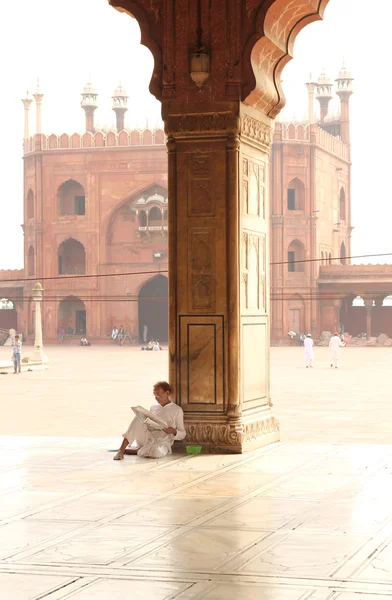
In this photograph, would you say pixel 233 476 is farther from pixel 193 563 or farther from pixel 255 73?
pixel 255 73

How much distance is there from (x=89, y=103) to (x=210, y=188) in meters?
35.0

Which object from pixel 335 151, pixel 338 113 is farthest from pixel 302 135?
pixel 338 113

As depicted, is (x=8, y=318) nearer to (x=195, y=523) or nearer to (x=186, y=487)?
(x=186, y=487)

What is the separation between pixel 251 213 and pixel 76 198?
30.3m

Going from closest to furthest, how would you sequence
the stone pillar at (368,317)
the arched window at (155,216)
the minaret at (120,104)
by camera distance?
the stone pillar at (368,317)
the arched window at (155,216)
the minaret at (120,104)

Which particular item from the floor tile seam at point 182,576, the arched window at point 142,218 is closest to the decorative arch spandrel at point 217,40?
the floor tile seam at point 182,576

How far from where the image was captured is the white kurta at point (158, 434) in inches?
256

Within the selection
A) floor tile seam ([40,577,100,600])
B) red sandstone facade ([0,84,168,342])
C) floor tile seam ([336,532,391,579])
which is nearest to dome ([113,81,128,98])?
red sandstone facade ([0,84,168,342])

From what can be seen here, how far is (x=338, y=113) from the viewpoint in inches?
1671

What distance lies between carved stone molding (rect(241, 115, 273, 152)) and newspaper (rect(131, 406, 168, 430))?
1950mm

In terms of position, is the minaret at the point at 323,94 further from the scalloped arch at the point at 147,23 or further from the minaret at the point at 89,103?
the scalloped arch at the point at 147,23

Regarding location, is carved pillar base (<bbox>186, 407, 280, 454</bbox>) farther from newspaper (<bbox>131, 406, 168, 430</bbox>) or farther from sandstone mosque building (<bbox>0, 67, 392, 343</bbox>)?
sandstone mosque building (<bbox>0, 67, 392, 343</bbox>)

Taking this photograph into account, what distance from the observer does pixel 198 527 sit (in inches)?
171

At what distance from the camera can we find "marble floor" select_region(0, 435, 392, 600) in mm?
3428
